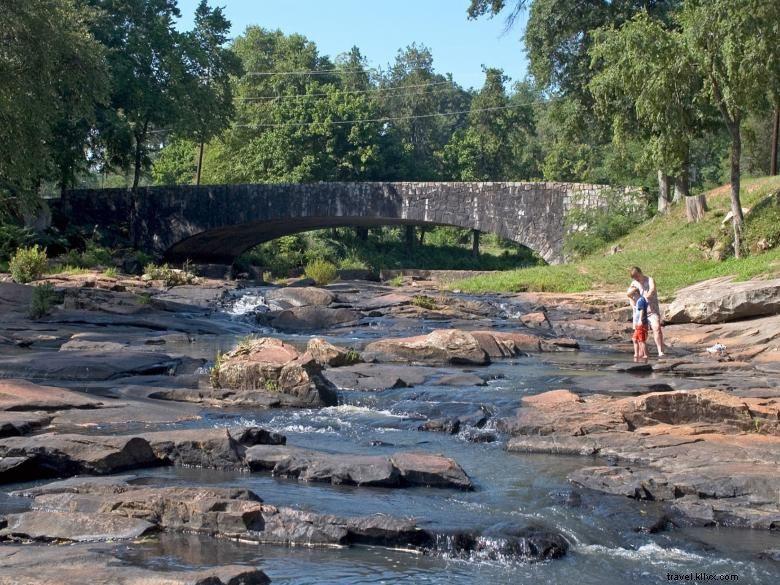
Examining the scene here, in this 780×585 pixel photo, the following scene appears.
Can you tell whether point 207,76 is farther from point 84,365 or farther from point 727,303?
point 84,365

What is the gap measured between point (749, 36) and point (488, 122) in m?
34.9

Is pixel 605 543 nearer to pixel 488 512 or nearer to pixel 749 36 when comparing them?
pixel 488 512

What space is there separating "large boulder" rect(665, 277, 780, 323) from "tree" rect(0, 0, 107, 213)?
1276 cm

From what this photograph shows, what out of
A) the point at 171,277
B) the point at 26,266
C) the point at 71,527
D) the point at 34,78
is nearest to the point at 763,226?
the point at 171,277

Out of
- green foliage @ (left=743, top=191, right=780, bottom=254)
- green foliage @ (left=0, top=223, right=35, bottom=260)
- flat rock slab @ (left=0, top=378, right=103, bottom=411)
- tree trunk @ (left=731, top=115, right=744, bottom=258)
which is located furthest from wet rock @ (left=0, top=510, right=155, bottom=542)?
green foliage @ (left=0, top=223, right=35, bottom=260)

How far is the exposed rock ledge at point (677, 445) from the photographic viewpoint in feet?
28.2

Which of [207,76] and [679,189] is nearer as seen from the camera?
[679,189]

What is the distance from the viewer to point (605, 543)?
771 centimetres

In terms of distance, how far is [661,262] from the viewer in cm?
2828

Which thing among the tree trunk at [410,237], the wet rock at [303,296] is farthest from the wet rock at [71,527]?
the tree trunk at [410,237]

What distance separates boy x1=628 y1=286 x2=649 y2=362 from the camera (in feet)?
54.2

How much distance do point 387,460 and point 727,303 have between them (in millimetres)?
11905

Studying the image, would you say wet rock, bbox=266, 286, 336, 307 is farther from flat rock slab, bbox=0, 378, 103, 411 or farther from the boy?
flat rock slab, bbox=0, 378, 103, 411

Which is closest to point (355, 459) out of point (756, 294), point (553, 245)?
point (756, 294)
